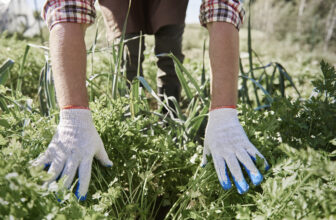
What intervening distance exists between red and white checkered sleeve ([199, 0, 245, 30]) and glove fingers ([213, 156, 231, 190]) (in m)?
0.61

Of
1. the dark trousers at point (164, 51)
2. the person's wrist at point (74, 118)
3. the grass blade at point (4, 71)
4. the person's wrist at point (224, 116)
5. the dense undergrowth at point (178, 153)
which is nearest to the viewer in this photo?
the dense undergrowth at point (178, 153)

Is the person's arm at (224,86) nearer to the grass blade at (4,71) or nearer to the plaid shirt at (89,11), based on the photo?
the plaid shirt at (89,11)

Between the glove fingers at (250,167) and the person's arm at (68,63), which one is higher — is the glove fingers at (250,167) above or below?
below

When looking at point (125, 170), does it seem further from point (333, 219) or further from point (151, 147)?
point (333, 219)

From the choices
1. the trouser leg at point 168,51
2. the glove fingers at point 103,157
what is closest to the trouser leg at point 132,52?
the trouser leg at point 168,51

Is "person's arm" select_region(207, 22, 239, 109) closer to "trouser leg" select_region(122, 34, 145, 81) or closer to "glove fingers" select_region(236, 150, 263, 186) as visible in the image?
"glove fingers" select_region(236, 150, 263, 186)

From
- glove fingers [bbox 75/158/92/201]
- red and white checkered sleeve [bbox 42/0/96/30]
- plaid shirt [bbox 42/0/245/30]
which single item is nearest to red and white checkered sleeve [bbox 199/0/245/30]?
plaid shirt [bbox 42/0/245/30]

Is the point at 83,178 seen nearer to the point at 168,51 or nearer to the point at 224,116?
the point at 224,116

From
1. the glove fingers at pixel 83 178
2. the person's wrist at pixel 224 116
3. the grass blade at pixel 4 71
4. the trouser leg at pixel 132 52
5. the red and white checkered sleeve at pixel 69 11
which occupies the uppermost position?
the red and white checkered sleeve at pixel 69 11

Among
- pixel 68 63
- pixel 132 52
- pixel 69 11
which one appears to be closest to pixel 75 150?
pixel 68 63

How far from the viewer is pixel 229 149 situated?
1.17 m

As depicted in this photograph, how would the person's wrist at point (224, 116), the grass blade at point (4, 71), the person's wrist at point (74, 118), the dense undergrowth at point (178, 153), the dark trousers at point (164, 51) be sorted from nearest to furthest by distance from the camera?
1. the dense undergrowth at point (178, 153)
2. the person's wrist at point (74, 118)
3. the person's wrist at point (224, 116)
4. the grass blade at point (4, 71)
5. the dark trousers at point (164, 51)

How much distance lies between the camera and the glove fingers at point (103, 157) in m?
1.15

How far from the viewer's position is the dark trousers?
6.30ft
